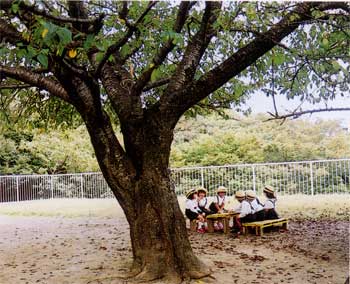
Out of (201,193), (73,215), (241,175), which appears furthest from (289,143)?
(201,193)

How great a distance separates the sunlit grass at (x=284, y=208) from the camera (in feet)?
39.3

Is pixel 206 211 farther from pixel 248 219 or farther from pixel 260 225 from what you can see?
pixel 260 225

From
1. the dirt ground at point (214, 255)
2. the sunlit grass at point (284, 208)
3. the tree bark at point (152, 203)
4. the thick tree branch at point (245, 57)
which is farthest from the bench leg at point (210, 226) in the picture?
the thick tree branch at point (245, 57)

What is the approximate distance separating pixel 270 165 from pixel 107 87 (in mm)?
11849

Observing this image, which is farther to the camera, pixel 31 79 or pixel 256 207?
pixel 256 207

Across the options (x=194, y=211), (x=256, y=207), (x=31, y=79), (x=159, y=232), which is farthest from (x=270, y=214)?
(x=31, y=79)

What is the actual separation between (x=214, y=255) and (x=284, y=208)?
6.95 m

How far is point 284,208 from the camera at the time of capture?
13.3 m

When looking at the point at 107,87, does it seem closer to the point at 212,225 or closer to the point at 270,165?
the point at 212,225

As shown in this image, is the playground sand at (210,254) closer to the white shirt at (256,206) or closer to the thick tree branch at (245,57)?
the white shirt at (256,206)

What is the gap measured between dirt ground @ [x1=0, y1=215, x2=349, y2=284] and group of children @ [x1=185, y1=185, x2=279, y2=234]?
432mm

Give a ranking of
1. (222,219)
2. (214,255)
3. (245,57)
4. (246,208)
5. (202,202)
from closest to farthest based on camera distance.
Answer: (245,57)
(214,255)
(246,208)
(222,219)
(202,202)

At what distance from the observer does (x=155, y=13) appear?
7051 millimetres

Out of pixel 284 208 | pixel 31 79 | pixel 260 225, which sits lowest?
pixel 284 208
